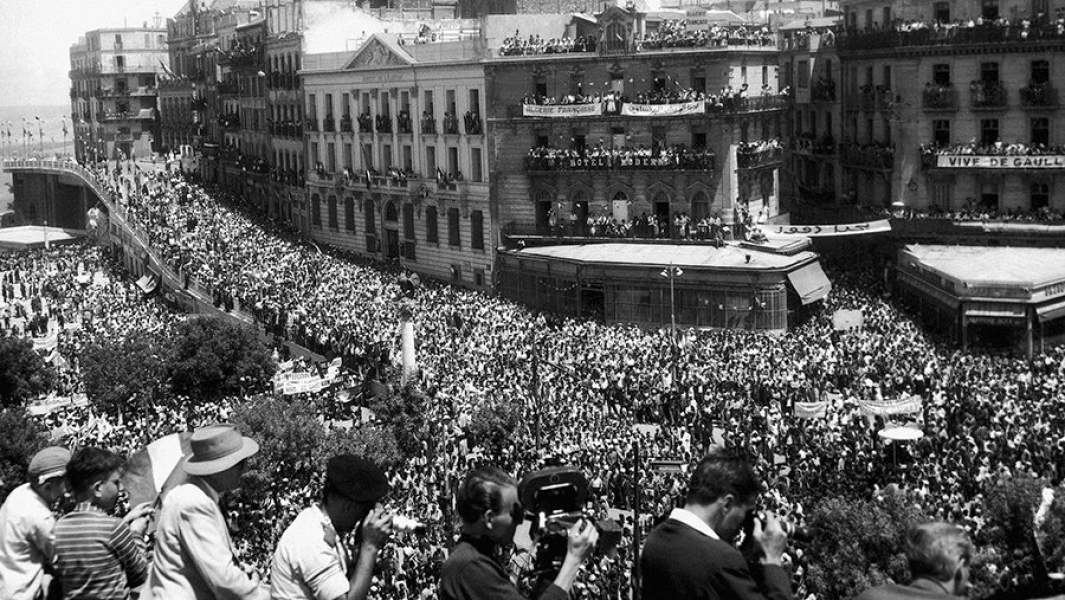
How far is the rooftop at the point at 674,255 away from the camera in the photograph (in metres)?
53.2

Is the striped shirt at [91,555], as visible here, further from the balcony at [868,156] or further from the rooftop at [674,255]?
the balcony at [868,156]

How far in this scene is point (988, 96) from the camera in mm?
55000

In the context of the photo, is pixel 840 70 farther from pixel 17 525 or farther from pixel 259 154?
pixel 17 525

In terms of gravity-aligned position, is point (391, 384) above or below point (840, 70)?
below

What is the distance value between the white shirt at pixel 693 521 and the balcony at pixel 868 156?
51683 millimetres

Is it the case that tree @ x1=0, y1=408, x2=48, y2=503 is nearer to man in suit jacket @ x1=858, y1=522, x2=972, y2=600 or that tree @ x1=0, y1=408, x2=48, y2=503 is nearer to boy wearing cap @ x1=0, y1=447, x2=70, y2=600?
boy wearing cap @ x1=0, y1=447, x2=70, y2=600

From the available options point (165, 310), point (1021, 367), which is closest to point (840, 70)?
point (1021, 367)

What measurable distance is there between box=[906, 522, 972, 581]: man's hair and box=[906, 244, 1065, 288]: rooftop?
134 feet

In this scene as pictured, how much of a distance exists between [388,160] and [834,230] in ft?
78.4

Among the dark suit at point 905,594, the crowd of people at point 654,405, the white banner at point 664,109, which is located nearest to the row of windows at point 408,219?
the crowd of people at point 654,405

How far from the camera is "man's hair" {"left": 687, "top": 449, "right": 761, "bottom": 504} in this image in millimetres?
8719

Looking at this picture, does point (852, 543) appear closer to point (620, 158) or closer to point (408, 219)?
point (620, 158)

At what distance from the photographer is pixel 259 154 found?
86438 mm

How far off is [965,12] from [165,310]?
38.7m
